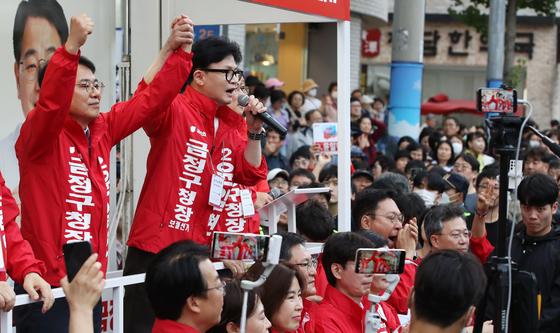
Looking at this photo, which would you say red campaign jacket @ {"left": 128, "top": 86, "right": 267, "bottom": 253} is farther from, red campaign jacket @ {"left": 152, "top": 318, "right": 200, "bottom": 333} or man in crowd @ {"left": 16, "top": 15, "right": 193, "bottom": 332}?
red campaign jacket @ {"left": 152, "top": 318, "right": 200, "bottom": 333}

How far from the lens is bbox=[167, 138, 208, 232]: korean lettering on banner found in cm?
532

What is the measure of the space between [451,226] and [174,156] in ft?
6.30

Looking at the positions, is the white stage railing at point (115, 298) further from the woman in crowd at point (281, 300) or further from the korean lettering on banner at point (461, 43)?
the korean lettering on banner at point (461, 43)

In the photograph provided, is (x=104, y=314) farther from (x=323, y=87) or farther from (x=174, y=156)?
(x=323, y=87)

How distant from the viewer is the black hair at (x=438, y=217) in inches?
252

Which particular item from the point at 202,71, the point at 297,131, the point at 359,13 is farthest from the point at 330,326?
the point at 359,13

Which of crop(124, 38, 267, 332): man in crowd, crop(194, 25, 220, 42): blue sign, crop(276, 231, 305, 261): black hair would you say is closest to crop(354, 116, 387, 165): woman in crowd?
crop(194, 25, 220, 42): blue sign

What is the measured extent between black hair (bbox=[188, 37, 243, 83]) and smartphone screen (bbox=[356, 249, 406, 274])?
1.83 m

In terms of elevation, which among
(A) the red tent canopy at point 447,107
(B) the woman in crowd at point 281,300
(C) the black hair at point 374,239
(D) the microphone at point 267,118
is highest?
(D) the microphone at point 267,118

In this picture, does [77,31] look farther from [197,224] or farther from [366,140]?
[366,140]

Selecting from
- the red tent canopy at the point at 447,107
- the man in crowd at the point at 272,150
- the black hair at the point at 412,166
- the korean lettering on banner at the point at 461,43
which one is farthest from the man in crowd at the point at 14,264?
the korean lettering on banner at the point at 461,43

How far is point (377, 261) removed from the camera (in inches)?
161

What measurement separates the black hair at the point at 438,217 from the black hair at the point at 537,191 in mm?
417

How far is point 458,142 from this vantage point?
16.2m
